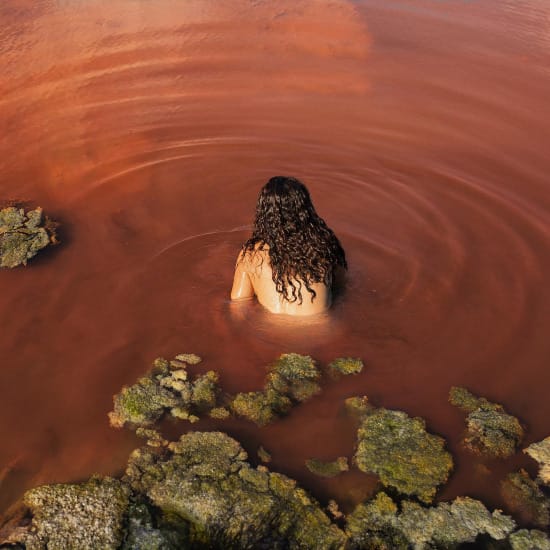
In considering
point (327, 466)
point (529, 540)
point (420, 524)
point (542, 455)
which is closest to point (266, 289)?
point (327, 466)

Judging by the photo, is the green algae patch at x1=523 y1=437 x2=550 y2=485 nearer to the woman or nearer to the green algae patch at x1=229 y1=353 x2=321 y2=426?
the green algae patch at x1=229 y1=353 x2=321 y2=426

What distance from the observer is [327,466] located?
13.0 feet

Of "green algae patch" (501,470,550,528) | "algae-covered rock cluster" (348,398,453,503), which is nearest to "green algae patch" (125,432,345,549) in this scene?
"algae-covered rock cluster" (348,398,453,503)

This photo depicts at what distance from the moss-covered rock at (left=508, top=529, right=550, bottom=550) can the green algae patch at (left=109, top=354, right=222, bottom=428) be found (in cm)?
201

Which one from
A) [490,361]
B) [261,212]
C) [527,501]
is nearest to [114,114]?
[261,212]

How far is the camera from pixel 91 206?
6363 millimetres

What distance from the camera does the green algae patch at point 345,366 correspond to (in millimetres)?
4621

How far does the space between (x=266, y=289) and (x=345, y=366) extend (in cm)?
85

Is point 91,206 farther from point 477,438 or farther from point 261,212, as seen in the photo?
point 477,438

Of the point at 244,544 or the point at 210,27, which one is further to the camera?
the point at 210,27

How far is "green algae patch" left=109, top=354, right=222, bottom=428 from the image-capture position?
421 cm

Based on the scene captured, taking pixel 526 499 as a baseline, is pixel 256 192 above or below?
above

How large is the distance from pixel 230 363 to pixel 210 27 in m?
7.18

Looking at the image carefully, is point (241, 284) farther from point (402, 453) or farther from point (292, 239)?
point (402, 453)
